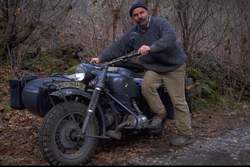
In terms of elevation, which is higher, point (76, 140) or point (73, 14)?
point (73, 14)

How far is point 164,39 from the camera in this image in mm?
6402

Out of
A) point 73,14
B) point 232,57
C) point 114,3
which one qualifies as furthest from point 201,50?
point 73,14

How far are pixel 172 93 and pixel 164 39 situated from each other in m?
0.80

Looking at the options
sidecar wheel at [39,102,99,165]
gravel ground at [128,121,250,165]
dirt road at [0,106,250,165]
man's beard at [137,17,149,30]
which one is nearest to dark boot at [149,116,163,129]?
dirt road at [0,106,250,165]

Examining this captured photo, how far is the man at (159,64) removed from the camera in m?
6.57

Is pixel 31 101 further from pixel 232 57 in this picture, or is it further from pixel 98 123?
pixel 232 57

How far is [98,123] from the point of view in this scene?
20.2 ft

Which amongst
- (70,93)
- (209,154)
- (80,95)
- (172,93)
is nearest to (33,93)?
(70,93)

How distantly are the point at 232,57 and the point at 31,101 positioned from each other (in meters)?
5.72

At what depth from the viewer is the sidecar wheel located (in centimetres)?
562

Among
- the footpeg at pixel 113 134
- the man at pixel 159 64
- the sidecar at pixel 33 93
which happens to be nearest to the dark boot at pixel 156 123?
the man at pixel 159 64

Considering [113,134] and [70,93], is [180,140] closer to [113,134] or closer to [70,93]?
[113,134]

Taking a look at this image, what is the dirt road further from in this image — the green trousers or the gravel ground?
the green trousers

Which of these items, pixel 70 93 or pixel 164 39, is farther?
pixel 164 39
